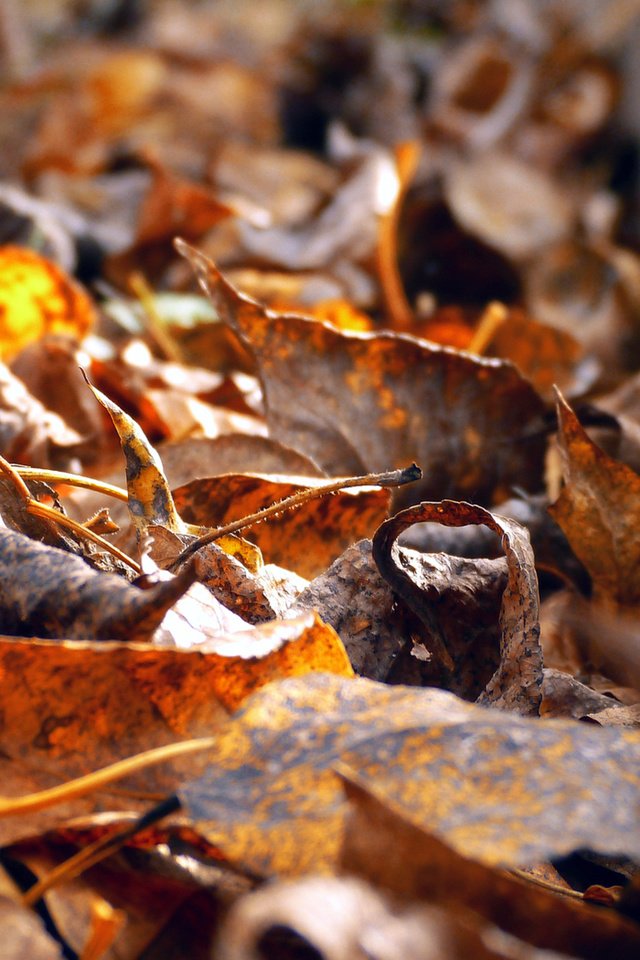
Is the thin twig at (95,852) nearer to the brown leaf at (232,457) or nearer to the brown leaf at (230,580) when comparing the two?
the brown leaf at (230,580)

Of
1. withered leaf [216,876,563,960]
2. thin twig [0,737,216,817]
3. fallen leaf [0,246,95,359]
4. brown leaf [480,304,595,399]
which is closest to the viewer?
withered leaf [216,876,563,960]

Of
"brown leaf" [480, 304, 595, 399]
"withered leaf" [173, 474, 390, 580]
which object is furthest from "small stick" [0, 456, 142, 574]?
"brown leaf" [480, 304, 595, 399]

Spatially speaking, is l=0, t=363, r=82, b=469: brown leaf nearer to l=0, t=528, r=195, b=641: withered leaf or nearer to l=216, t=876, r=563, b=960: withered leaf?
l=0, t=528, r=195, b=641: withered leaf

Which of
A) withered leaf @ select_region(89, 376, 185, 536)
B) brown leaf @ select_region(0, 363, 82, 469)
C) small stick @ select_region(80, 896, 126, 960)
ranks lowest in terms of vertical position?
brown leaf @ select_region(0, 363, 82, 469)

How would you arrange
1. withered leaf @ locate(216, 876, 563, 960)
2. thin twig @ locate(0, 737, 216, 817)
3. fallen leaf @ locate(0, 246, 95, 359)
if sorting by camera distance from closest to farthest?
1. withered leaf @ locate(216, 876, 563, 960)
2. thin twig @ locate(0, 737, 216, 817)
3. fallen leaf @ locate(0, 246, 95, 359)

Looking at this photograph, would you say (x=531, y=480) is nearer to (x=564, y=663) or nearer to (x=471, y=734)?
(x=564, y=663)

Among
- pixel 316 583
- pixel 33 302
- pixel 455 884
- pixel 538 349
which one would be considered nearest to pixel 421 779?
Answer: pixel 455 884

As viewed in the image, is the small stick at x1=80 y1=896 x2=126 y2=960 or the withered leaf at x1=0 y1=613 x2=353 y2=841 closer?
the small stick at x1=80 y1=896 x2=126 y2=960
